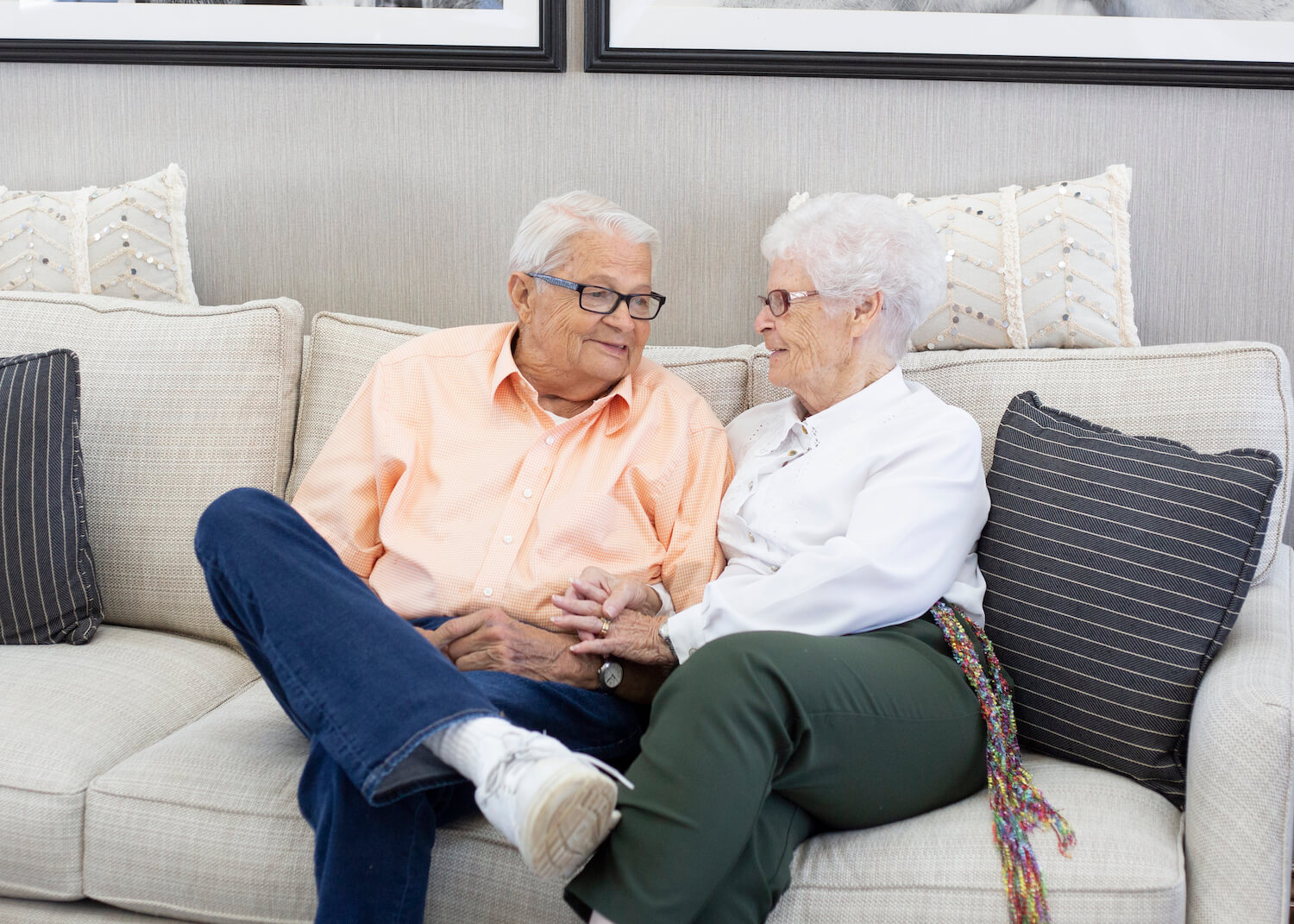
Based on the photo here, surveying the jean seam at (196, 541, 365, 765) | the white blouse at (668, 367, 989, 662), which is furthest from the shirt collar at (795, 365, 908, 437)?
the jean seam at (196, 541, 365, 765)

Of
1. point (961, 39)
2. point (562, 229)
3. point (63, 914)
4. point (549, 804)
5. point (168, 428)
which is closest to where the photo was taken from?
point (549, 804)

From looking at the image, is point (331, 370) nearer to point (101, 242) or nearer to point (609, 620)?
point (101, 242)

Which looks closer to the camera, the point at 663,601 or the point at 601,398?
the point at 663,601

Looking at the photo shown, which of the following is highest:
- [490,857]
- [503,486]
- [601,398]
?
[601,398]

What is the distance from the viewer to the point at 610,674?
154 cm

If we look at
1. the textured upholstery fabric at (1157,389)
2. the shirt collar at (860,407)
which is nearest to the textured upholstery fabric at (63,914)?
the shirt collar at (860,407)

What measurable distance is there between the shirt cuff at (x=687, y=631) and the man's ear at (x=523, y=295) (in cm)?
62

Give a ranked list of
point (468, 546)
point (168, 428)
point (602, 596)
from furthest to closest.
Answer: point (168, 428)
point (468, 546)
point (602, 596)

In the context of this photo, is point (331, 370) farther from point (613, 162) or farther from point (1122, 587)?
point (1122, 587)

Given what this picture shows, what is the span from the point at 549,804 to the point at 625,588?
569 mm

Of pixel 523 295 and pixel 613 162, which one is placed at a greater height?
pixel 613 162

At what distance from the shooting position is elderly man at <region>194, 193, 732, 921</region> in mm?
1223

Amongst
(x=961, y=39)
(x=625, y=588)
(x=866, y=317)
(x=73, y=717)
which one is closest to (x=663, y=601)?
(x=625, y=588)

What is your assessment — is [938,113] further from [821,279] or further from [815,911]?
[815,911]
